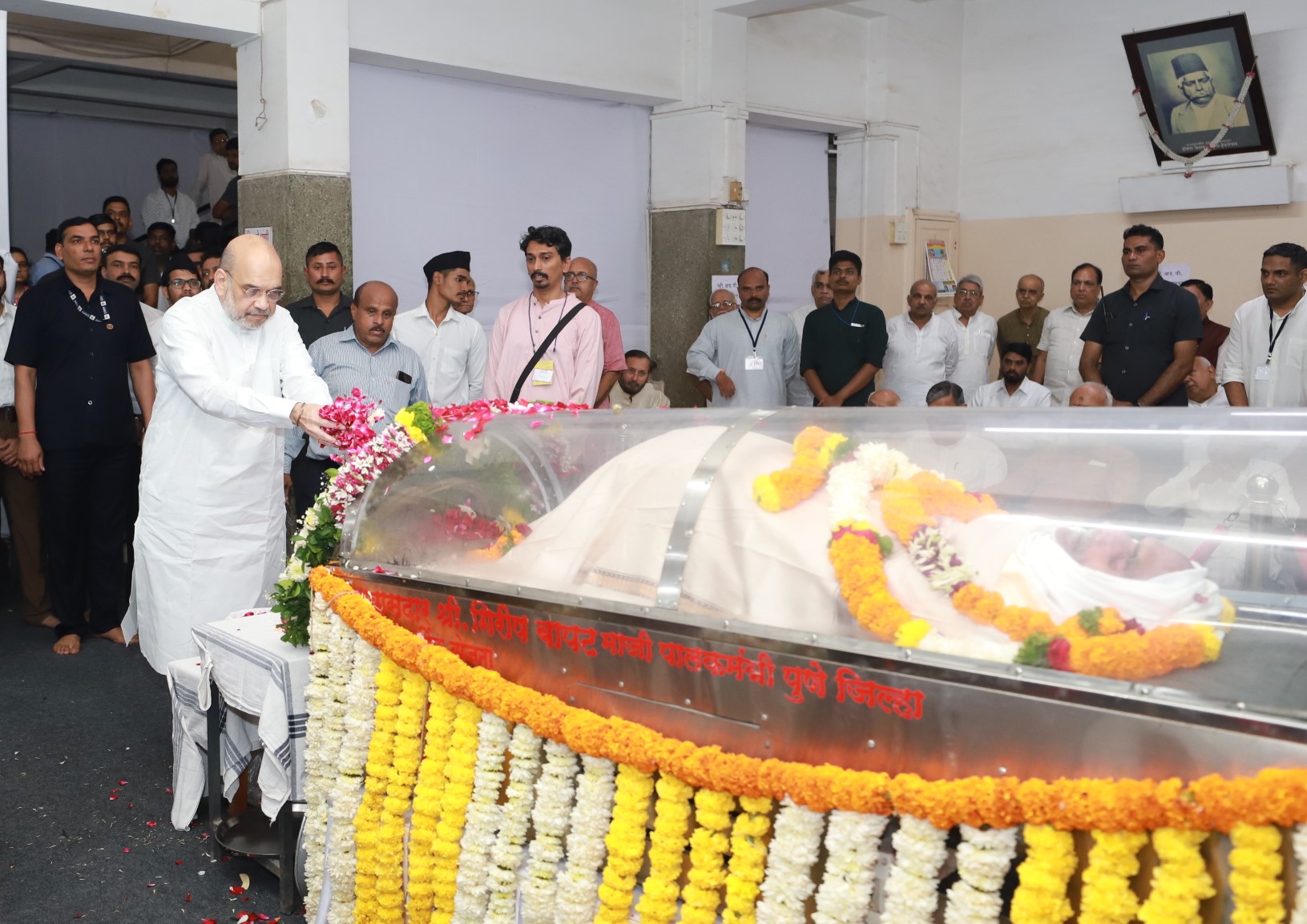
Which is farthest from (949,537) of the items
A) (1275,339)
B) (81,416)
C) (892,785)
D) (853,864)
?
(81,416)

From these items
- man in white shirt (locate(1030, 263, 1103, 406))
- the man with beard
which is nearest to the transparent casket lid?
the man with beard

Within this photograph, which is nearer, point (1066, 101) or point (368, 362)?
point (368, 362)

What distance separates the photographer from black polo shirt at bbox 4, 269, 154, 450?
5.01 meters

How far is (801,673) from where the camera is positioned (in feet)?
7.22

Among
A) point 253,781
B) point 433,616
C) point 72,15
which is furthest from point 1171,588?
point 72,15

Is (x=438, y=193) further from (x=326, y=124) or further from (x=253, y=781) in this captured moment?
(x=253, y=781)

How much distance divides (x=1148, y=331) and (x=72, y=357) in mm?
4702

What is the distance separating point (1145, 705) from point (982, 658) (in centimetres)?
27

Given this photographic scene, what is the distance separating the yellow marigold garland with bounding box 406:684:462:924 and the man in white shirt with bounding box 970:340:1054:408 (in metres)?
4.08

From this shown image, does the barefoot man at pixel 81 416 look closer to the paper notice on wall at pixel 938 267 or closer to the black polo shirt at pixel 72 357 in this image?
the black polo shirt at pixel 72 357

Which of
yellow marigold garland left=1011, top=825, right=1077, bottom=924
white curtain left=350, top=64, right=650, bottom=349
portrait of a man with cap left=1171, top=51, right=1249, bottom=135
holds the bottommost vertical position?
yellow marigold garland left=1011, top=825, right=1077, bottom=924

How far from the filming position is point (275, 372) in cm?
409

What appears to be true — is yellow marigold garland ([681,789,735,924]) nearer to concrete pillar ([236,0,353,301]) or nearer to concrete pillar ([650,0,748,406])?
concrete pillar ([236,0,353,301])

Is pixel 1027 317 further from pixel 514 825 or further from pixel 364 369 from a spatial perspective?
pixel 514 825
